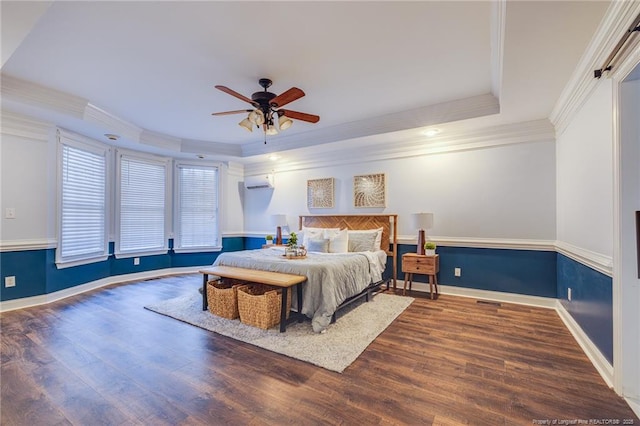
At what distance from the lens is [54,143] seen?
13.5ft

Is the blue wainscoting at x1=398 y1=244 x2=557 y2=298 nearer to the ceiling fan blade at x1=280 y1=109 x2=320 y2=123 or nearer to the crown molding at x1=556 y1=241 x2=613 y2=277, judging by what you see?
the crown molding at x1=556 y1=241 x2=613 y2=277

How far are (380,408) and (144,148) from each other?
5.70m

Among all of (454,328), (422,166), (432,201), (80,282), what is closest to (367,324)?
(454,328)

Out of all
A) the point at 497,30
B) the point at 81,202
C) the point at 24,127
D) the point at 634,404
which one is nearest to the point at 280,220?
the point at 81,202

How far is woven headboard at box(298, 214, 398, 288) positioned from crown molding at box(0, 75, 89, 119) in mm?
3878

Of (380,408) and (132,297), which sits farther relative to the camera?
(132,297)

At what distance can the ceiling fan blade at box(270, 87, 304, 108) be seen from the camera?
→ 108 inches

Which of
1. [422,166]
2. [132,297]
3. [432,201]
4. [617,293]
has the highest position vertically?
[422,166]

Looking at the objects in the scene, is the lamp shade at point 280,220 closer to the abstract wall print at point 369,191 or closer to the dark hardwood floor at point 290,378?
the abstract wall print at point 369,191

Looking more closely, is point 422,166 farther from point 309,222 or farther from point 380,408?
point 380,408

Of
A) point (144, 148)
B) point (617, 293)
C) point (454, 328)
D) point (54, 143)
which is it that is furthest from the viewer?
point (144, 148)

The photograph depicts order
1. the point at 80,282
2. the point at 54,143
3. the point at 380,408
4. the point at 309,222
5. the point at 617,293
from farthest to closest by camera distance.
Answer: the point at 309,222
the point at 80,282
the point at 54,143
the point at 617,293
the point at 380,408

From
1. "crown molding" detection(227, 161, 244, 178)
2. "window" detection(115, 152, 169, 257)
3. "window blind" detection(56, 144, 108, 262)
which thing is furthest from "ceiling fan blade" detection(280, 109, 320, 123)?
"window" detection(115, 152, 169, 257)

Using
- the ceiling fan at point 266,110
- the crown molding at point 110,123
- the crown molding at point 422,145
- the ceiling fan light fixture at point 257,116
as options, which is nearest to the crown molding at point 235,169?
the crown molding at point 422,145
